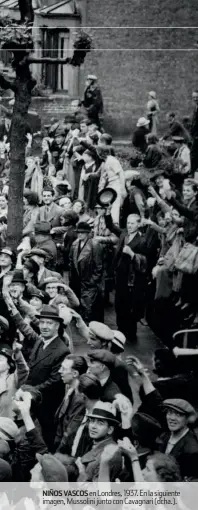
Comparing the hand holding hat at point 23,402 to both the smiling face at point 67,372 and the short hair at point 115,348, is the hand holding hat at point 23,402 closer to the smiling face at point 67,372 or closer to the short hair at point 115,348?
the smiling face at point 67,372

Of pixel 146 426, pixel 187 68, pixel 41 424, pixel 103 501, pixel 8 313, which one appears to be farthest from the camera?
pixel 187 68

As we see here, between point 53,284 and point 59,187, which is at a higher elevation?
point 53,284

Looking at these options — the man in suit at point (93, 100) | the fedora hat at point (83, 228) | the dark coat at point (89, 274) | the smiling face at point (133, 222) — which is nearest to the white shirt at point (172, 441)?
the smiling face at point (133, 222)

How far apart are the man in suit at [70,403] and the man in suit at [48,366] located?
1.15ft

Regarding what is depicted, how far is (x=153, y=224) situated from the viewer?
11297 mm

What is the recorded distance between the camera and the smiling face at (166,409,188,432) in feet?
22.9

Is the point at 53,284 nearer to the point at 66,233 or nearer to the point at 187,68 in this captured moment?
the point at 66,233

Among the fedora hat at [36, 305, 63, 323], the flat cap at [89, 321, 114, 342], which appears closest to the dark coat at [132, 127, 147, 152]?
the fedora hat at [36, 305, 63, 323]

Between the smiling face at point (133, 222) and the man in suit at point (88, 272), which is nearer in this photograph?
the smiling face at point (133, 222)

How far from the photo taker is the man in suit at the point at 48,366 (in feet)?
26.7

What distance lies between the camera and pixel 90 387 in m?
7.45

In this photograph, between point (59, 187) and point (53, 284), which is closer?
point (53, 284)

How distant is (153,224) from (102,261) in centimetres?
72

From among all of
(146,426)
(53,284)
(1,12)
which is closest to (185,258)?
(53,284)
